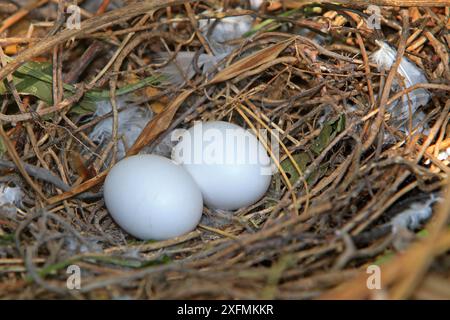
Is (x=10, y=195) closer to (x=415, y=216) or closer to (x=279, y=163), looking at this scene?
(x=279, y=163)

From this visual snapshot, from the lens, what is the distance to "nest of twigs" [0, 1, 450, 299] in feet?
3.24

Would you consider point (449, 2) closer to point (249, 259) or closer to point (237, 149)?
point (237, 149)

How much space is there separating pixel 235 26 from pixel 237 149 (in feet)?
1.67

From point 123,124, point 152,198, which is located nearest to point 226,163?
point 152,198

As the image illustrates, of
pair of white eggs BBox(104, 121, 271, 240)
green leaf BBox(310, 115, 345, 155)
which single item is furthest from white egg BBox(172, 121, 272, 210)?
green leaf BBox(310, 115, 345, 155)

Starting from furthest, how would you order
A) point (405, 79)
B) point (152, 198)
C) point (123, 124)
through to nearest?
1. point (123, 124)
2. point (405, 79)
3. point (152, 198)

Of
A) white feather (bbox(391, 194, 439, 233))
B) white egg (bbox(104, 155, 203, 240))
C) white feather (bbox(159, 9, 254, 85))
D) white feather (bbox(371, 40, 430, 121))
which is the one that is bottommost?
white feather (bbox(391, 194, 439, 233))

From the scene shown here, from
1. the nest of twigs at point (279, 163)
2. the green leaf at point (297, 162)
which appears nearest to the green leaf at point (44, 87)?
the nest of twigs at point (279, 163)

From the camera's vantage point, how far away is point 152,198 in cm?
119

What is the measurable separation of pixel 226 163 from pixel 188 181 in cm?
10

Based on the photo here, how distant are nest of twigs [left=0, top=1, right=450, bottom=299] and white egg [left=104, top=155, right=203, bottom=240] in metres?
0.04

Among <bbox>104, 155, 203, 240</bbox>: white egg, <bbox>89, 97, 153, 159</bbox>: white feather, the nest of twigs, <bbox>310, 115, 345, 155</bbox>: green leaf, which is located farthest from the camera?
<bbox>89, 97, 153, 159</bbox>: white feather

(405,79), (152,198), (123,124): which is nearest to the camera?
(152,198)

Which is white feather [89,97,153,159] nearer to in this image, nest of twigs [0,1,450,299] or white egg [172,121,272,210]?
nest of twigs [0,1,450,299]
